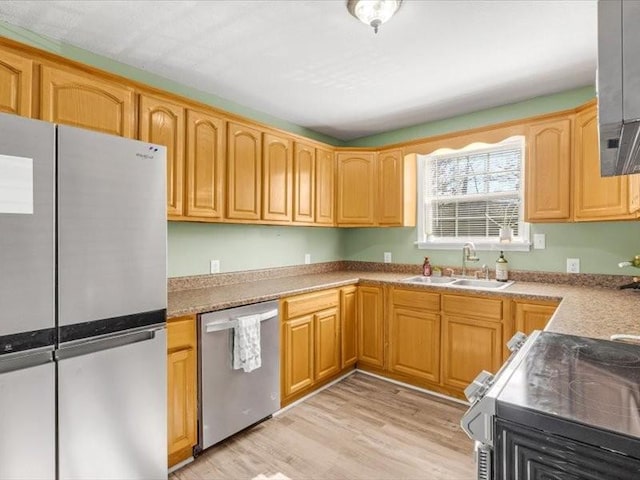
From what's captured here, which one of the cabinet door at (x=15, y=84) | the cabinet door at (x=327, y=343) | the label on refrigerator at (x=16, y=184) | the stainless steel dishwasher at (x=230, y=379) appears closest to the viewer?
the label on refrigerator at (x=16, y=184)

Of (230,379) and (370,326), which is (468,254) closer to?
(370,326)

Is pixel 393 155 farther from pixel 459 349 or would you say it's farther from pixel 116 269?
pixel 116 269

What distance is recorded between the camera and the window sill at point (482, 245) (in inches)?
119

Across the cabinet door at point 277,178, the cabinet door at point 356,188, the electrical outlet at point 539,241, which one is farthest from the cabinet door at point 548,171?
the cabinet door at point 277,178

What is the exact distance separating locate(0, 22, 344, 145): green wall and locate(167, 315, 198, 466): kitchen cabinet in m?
1.69

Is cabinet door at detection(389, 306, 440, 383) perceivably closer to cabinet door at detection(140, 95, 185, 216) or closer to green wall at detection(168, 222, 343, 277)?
green wall at detection(168, 222, 343, 277)

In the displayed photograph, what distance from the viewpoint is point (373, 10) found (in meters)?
1.72

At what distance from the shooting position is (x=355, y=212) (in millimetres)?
3600

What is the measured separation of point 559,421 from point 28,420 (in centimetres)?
180

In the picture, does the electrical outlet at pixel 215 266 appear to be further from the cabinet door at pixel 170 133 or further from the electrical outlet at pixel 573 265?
the electrical outlet at pixel 573 265

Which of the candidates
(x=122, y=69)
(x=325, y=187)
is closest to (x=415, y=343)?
(x=325, y=187)

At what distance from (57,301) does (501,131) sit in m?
3.14

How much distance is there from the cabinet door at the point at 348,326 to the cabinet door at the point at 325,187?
0.77 m

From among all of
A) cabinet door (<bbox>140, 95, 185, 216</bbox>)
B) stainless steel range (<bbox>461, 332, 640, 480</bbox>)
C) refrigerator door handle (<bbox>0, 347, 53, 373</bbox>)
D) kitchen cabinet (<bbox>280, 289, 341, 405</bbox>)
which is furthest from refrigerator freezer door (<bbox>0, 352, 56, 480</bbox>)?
stainless steel range (<bbox>461, 332, 640, 480</bbox>)
